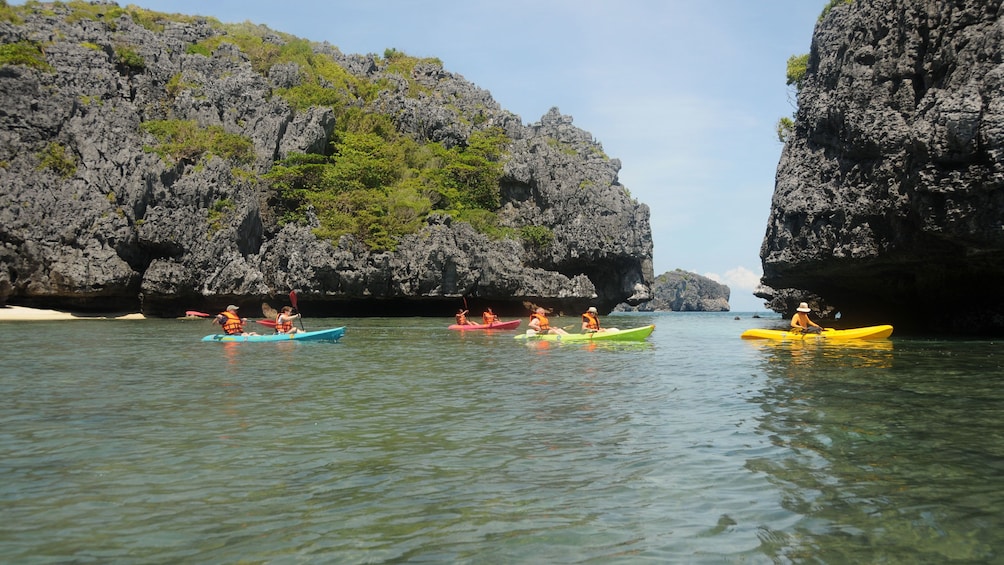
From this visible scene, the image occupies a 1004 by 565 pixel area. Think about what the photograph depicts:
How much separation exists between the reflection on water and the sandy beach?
42920mm

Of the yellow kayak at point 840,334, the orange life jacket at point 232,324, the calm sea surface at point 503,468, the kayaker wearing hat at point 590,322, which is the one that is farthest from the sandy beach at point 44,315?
the yellow kayak at point 840,334

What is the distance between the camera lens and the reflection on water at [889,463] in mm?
4980

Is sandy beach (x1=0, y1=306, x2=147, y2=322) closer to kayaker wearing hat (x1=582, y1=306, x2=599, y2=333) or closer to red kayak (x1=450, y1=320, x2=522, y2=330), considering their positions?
red kayak (x1=450, y1=320, x2=522, y2=330)

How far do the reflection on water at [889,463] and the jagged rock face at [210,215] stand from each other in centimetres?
3980

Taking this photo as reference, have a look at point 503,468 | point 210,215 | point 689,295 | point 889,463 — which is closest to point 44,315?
point 210,215

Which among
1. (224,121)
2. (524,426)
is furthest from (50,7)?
(524,426)

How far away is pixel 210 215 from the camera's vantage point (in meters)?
48.4

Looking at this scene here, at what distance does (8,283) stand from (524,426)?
142ft

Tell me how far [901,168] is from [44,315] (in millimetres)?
46395

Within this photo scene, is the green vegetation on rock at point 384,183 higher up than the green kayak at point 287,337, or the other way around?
the green vegetation on rock at point 384,183

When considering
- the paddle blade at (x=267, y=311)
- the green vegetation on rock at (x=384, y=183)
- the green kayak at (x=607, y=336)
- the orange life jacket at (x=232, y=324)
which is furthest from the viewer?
the green vegetation on rock at (x=384, y=183)

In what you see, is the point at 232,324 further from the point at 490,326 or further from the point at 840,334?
the point at 840,334

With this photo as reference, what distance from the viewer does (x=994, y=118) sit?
1955 centimetres

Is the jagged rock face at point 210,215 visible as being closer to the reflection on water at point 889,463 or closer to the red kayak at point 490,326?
the red kayak at point 490,326
